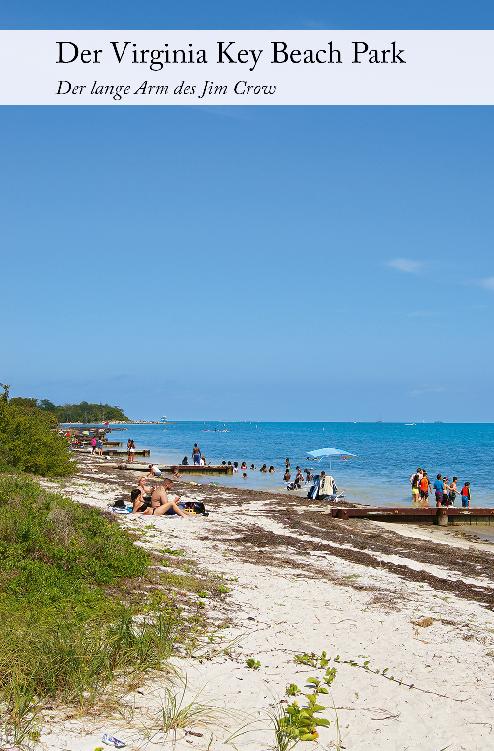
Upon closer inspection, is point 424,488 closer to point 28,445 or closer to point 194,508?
point 194,508

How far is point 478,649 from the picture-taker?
9.05 metres

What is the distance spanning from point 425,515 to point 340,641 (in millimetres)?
18255

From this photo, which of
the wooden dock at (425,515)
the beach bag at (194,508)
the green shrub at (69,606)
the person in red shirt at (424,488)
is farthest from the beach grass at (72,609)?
the person in red shirt at (424,488)

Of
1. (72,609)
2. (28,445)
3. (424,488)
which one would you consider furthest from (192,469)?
(72,609)

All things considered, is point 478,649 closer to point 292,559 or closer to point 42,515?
point 292,559

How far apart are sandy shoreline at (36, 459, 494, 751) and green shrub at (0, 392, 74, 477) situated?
9.13m

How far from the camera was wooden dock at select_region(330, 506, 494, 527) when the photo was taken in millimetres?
25312

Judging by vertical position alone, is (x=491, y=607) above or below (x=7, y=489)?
below

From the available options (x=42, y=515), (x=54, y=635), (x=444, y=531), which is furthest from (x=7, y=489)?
(x=444, y=531)

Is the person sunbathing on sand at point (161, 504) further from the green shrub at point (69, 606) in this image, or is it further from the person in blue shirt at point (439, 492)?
the person in blue shirt at point (439, 492)

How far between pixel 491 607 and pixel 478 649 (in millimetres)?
2699

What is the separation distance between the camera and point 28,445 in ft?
83.4

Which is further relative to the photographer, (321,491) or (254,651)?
(321,491)

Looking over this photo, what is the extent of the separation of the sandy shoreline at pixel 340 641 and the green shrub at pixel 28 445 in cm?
913
